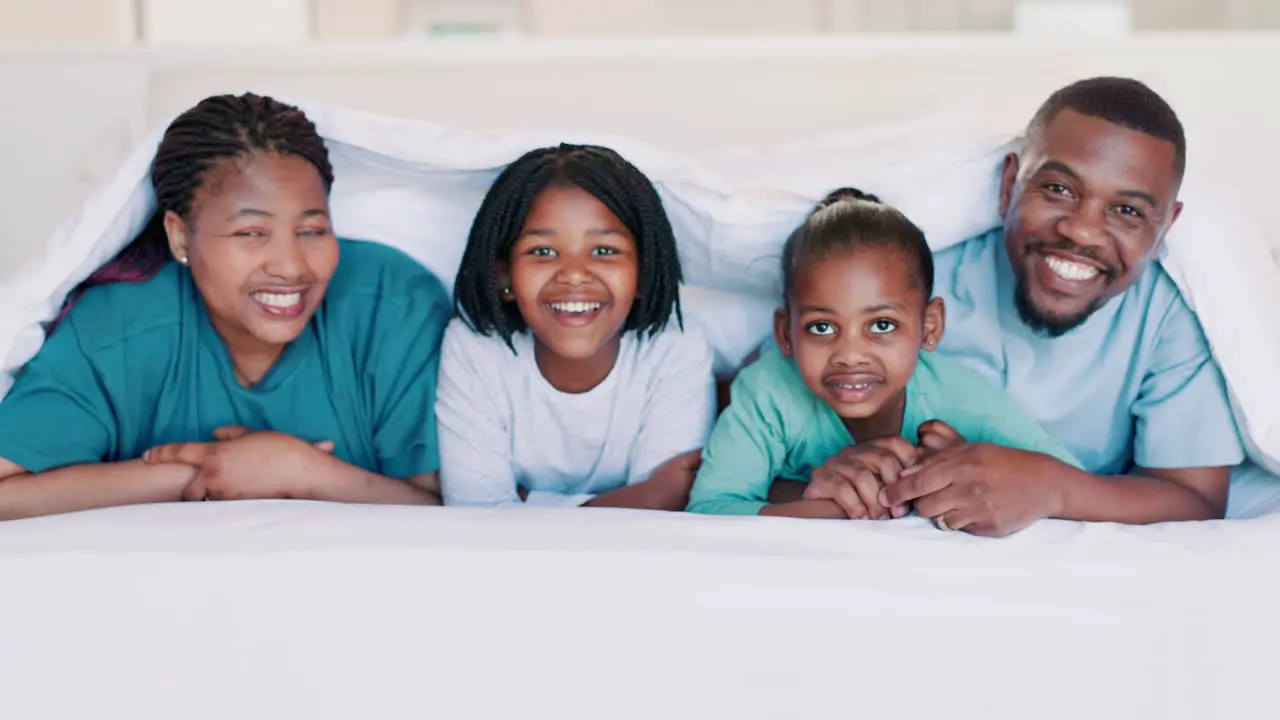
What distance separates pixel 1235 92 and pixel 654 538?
4.68ft

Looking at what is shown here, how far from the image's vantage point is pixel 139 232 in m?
1.26

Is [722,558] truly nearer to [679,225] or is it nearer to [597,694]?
[597,694]

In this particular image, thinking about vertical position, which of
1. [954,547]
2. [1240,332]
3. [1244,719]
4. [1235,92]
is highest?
[1235,92]

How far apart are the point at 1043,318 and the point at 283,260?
0.80m

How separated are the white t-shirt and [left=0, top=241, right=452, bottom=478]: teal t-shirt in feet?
0.12

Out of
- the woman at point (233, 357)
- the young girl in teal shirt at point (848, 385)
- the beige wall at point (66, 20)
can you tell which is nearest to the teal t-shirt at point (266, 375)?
the woman at point (233, 357)

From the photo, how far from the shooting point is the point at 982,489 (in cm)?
95

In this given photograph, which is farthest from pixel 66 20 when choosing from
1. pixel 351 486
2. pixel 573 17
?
pixel 351 486

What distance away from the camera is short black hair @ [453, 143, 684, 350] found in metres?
1.20

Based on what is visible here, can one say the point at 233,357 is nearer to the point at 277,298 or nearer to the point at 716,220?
the point at 277,298

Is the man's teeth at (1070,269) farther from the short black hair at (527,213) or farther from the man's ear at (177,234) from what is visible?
the man's ear at (177,234)

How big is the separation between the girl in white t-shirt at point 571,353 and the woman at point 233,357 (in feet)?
0.18

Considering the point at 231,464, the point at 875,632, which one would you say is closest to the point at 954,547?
the point at 875,632

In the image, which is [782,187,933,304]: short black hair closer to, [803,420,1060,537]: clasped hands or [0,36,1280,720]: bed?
[803,420,1060,537]: clasped hands
